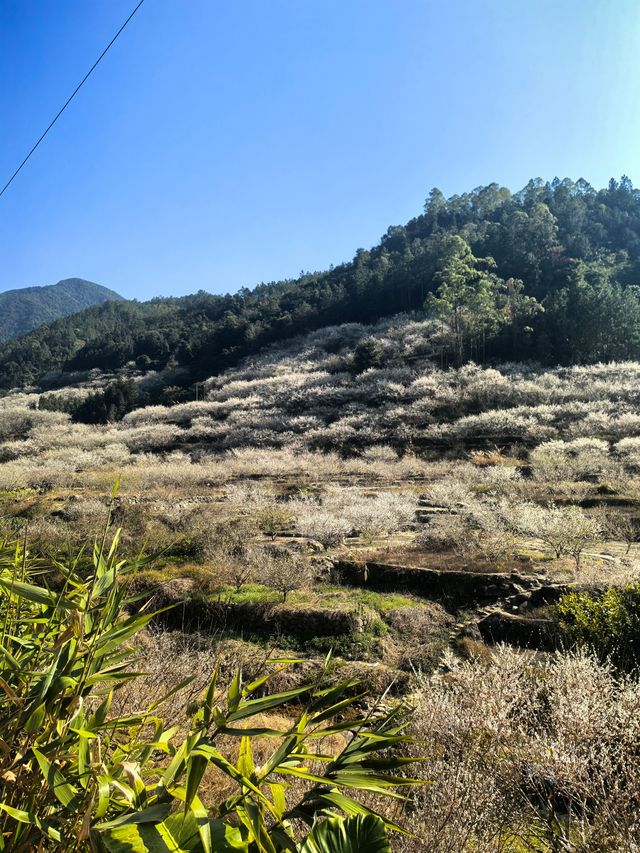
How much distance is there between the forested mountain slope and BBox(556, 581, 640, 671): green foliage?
3964 centimetres

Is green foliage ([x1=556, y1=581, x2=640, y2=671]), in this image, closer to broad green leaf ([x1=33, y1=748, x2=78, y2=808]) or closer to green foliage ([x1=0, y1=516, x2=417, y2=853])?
green foliage ([x1=0, y1=516, x2=417, y2=853])

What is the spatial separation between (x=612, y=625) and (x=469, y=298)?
4359cm

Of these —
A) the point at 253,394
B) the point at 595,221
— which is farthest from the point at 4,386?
the point at 595,221

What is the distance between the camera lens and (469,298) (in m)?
45.2

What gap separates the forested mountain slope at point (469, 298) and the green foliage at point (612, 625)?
39.6 m

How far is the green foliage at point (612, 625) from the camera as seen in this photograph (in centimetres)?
530

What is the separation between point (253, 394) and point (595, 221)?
6704 cm

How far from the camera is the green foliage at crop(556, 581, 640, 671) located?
5.30 m

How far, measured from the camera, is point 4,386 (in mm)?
70875

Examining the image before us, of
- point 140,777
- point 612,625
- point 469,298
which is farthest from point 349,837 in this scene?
point 469,298

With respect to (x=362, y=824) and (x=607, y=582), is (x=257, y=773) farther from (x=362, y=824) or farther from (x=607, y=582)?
(x=607, y=582)

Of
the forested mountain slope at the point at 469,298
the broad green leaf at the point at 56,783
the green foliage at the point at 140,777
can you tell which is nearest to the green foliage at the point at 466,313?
the forested mountain slope at the point at 469,298

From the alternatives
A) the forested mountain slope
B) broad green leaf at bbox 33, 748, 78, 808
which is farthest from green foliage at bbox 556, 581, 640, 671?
the forested mountain slope

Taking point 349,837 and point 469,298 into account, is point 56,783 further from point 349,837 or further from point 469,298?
point 469,298
